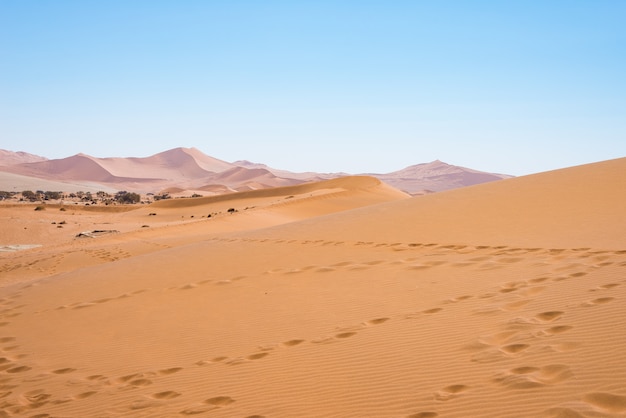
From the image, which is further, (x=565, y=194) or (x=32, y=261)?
(x=32, y=261)

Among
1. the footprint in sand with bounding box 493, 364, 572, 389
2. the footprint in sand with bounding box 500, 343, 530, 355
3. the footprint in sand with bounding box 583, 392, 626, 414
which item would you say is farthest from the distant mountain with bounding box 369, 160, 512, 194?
the footprint in sand with bounding box 583, 392, 626, 414

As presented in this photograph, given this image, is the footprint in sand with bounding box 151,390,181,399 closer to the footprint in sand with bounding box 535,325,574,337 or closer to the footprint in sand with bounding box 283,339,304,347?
the footprint in sand with bounding box 283,339,304,347

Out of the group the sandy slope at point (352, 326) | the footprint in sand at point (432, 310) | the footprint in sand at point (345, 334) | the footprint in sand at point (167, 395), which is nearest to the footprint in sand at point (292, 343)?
the sandy slope at point (352, 326)

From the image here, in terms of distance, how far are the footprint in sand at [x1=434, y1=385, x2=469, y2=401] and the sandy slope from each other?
0.03 m

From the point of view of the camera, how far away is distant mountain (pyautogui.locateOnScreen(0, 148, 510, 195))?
125 meters

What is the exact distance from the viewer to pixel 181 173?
159m

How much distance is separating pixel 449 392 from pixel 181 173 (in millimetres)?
161218

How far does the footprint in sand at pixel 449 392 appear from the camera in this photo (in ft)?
12.1

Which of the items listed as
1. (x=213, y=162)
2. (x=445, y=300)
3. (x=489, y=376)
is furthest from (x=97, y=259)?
(x=213, y=162)

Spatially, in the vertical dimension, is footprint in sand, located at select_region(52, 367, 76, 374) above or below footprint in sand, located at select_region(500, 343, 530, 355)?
below

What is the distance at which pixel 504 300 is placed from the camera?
570 centimetres

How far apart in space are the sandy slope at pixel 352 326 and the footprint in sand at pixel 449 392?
31mm

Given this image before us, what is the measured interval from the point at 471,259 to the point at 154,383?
5.30 metres

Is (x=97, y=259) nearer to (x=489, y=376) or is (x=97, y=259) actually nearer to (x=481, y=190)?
(x=481, y=190)
